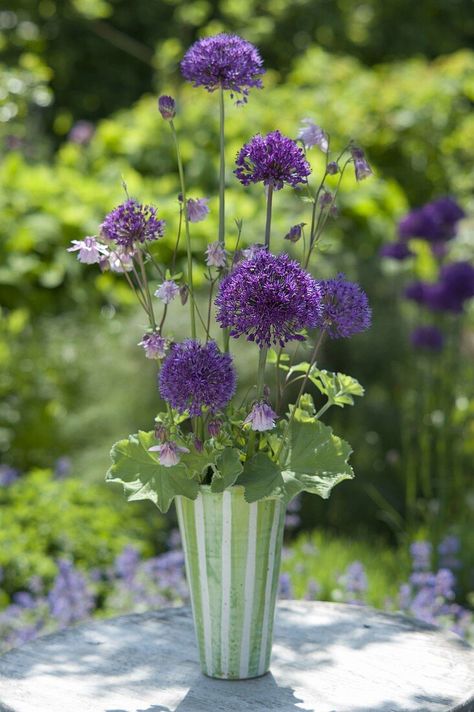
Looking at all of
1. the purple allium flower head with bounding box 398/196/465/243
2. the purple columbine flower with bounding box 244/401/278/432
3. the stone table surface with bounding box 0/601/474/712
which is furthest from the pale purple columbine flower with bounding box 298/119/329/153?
A: the purple allium flower head with bounding box 398/196/465/243

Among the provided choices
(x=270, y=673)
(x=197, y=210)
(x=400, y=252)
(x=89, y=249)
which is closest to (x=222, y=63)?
(x=197, y=210)

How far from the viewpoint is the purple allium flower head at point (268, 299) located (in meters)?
1.66

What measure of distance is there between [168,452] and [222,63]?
0.70 m

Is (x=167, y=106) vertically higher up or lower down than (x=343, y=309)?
higher up

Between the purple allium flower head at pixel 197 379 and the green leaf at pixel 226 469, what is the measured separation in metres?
0.13

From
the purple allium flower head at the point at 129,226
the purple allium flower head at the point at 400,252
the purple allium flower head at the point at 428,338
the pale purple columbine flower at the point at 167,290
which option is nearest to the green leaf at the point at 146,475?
the pale purple columbine flower at the point at 167,290

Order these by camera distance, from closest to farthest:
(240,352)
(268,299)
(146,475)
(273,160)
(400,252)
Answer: (268,299), (273,160), (146,475), (400,252), (240,352)

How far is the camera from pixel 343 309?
1.84 meters

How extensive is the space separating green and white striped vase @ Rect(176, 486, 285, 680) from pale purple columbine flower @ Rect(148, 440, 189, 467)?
0.45 ft

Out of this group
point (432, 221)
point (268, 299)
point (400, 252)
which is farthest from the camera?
point (400, 252)

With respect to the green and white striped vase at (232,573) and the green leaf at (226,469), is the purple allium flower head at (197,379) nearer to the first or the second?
the green leaf at (226,469)

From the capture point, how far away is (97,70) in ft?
50.8

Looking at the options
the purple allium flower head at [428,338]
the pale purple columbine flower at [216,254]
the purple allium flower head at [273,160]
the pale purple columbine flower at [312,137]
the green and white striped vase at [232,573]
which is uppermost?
the purple allium flower head at [428,338]

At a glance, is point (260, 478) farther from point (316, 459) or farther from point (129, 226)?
point (129, 226)
